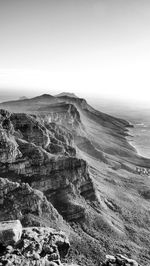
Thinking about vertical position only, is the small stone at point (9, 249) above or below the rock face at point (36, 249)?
above

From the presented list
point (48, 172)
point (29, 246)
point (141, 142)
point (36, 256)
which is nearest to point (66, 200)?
point (48, 172)

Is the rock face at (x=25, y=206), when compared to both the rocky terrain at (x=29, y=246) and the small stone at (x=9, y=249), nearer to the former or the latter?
the rocky terrain at (x=29, y=246)

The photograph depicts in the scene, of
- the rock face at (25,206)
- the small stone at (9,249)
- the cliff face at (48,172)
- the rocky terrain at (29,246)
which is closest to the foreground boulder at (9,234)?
the rocky terrain at (29,246)

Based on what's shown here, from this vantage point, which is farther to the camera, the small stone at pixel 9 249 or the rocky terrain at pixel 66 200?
the rocky terrain at pixel 66 200

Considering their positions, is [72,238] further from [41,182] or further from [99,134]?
[99,134]

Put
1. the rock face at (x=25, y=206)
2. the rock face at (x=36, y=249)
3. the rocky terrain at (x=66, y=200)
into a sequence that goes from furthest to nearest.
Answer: the rocky terrain at (x=66, y=200)
the rock face at (x=25, y=206)
the rock face at (x=36, y=249)

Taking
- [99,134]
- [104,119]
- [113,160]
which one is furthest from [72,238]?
[104,119]

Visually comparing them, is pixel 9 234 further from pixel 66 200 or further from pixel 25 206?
pixel 66 200

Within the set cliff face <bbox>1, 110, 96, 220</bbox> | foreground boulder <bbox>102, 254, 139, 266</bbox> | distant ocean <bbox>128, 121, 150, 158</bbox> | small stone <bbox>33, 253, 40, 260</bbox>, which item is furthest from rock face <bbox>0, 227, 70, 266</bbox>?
distant ocean <bbox>128, 121, 150, 158</bbox>
